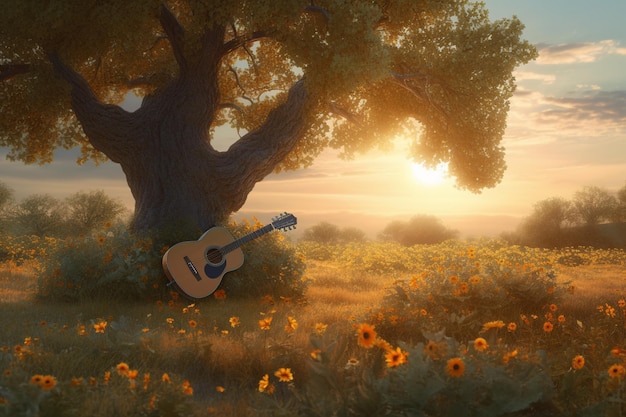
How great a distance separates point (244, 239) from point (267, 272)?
105cm

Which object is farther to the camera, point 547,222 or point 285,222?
point 547,222

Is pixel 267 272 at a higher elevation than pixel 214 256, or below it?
below

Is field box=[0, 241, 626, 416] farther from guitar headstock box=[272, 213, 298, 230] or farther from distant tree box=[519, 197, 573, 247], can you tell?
distant tree box=[519, 197, 573, 247]

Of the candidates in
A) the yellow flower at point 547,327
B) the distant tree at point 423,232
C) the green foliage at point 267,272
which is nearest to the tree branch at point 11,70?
the green foliage at point 267,272

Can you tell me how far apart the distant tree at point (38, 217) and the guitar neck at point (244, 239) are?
80.5ft

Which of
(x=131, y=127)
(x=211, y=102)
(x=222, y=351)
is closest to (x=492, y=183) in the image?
(x=211, y=102)

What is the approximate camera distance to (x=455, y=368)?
342 cm

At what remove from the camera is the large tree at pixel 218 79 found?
39.7 feet

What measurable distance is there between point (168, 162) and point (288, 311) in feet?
17.1

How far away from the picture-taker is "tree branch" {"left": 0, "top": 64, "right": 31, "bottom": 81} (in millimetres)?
14297

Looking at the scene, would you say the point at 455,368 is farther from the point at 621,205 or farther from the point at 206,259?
the point at 621,205

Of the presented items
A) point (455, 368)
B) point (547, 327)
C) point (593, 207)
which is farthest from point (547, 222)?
point (455, 368)

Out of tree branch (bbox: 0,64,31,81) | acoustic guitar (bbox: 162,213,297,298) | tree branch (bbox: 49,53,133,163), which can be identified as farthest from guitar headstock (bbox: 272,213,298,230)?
tree branch (bbox: 0,64,31,81)

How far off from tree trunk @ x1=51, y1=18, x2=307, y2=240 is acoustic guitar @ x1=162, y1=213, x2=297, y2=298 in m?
1.65
